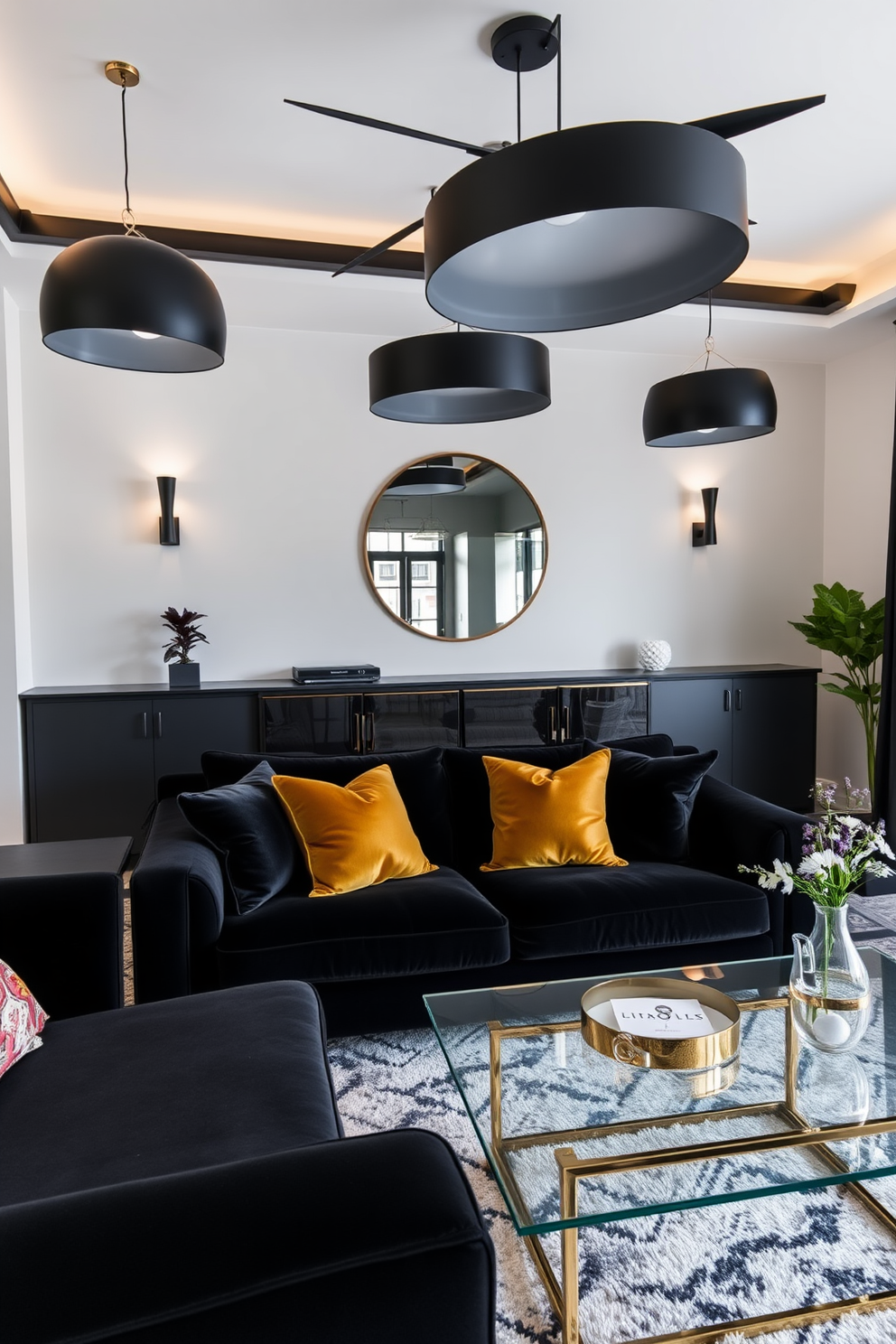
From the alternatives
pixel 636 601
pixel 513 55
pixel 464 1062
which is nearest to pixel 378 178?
pixel 513 55

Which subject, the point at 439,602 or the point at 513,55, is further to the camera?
the point at 439,602

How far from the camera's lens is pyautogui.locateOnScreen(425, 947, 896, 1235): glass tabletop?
141 cm

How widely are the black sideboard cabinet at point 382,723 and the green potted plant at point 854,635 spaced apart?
0.85 ft

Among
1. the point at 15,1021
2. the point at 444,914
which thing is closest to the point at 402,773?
the point at 444,914

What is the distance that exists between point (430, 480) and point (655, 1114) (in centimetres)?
386

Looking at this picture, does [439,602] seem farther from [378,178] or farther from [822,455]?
[822,455]

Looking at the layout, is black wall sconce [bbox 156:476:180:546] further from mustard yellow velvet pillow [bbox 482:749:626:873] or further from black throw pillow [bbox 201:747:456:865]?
mustard yellow velvet pillow [bbox 482:749:626:873]

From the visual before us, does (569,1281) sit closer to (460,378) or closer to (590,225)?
(590,225)

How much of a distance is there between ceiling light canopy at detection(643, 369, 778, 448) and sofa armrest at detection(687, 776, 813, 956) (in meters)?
1.26

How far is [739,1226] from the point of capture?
70.2 inches

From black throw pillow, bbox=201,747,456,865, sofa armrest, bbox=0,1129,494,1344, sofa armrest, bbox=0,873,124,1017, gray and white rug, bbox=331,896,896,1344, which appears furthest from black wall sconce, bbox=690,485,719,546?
sofa armrest, bbox=0,1129,494,1344

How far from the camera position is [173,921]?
2.28 m

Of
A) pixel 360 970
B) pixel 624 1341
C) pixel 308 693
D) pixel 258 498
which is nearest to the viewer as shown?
pixel 624 1341

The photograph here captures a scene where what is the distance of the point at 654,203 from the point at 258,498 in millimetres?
3770
